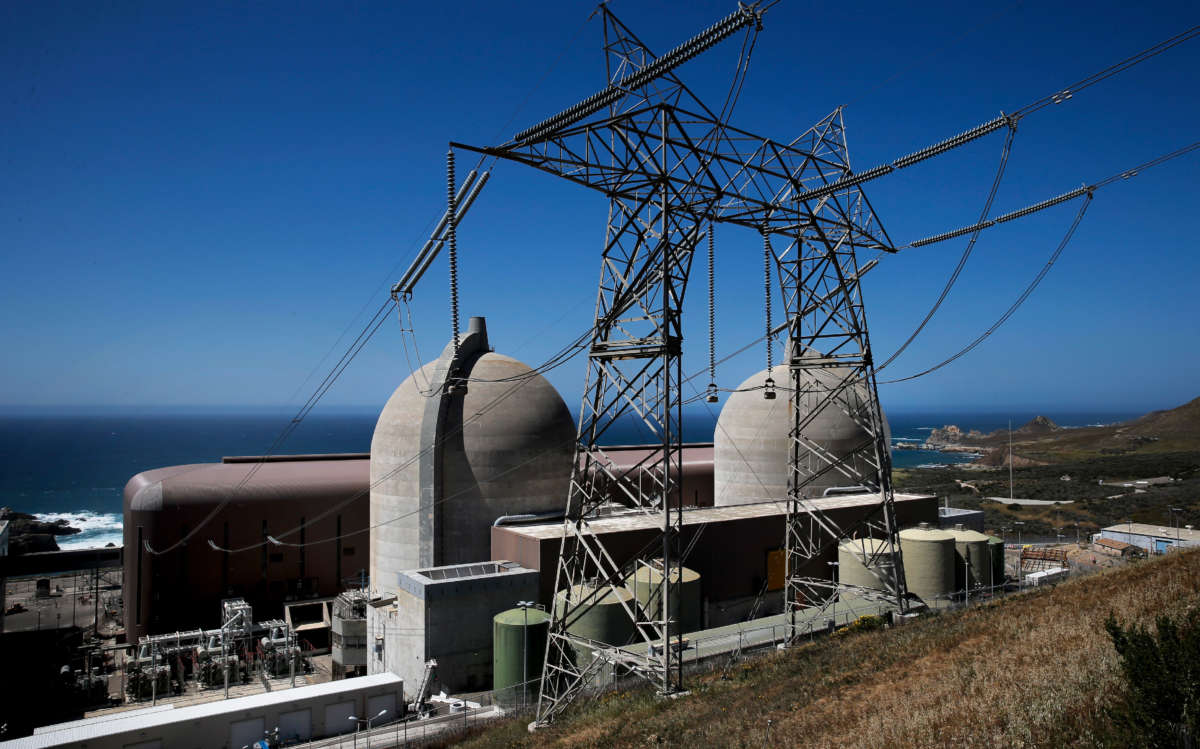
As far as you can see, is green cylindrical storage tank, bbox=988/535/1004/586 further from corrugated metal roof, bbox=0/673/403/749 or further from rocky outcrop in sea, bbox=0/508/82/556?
rocky outcrop in sea, bbox=0/508/82/556

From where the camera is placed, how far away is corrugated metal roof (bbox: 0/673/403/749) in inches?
720

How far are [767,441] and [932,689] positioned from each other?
24.2 metres

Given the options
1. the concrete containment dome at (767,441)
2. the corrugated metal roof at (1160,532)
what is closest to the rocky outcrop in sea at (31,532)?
the concrete containment dome at (767,441)

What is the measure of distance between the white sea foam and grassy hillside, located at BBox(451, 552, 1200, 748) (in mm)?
73377

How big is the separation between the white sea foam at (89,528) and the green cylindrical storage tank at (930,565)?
71912mm

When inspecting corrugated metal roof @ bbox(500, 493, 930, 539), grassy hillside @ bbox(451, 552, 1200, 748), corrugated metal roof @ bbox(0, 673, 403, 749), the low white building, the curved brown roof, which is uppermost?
the curved brown roof

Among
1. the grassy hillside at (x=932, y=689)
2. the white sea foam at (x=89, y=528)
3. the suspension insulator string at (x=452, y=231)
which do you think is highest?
the suspension insulator string at (x=452, y=231)

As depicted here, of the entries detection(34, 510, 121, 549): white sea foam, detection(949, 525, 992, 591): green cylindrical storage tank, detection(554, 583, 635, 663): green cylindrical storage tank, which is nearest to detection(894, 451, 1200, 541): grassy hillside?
detection(949, 525, 992, 591): green cylindrical storage tank

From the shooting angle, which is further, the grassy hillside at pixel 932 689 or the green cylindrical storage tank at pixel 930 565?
the green cylindrical storage tank at pixel 930 565

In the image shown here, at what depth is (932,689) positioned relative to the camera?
466 inches

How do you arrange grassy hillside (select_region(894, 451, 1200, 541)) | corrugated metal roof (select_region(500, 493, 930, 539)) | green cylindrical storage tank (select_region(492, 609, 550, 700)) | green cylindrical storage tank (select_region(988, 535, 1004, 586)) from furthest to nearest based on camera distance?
grassy hillside (select_region(894, 451, 1200, 541)) → green cylindrical storage tank (select_region(988, 535, 1004, 586)) → corrugated metal roof (select_region(500, 493, 930, 539)) → green cylindrical storage tank (select_region(492, 609, 550, 700))

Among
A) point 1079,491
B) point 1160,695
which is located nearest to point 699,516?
point 1160,695

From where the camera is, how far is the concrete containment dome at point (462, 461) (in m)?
28.7

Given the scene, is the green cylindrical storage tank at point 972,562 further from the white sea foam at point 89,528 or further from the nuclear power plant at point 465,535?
the white sea foam at point 89,528
